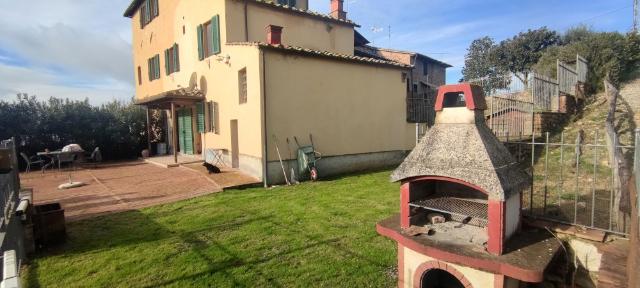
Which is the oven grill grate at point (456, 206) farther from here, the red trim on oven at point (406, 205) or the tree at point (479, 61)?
the tree at point (479, 61)

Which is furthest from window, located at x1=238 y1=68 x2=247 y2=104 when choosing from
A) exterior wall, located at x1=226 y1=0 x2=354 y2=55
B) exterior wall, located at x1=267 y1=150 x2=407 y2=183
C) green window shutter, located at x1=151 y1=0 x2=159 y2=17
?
green window shutter, located at x1=151 y1=0 x2=159 y2=17

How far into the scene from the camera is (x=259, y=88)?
10602mm

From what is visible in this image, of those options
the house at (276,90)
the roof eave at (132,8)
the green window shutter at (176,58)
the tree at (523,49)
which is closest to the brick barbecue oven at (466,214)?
the house at (276,90)

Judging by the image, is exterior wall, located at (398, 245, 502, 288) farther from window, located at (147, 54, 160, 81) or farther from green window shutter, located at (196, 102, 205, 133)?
window, located at (147, 54, 160, 81)

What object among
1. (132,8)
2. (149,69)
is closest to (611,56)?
(149,69)

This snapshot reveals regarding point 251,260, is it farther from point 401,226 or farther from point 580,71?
point 580,71

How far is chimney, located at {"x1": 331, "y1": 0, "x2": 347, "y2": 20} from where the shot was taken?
17.6 meters

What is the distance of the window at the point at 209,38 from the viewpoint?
1314 centimetres

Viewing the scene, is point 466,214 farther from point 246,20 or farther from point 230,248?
point 246,20

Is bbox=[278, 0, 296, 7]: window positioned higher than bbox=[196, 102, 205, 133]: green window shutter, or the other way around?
bbox=[278, 0, 296, 7]: window

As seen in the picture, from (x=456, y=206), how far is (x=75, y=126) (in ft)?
65.0

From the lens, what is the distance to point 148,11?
66.7 ft

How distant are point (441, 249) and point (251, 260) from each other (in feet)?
9.45

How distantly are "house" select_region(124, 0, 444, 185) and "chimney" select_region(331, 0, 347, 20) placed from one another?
0.17 feet
